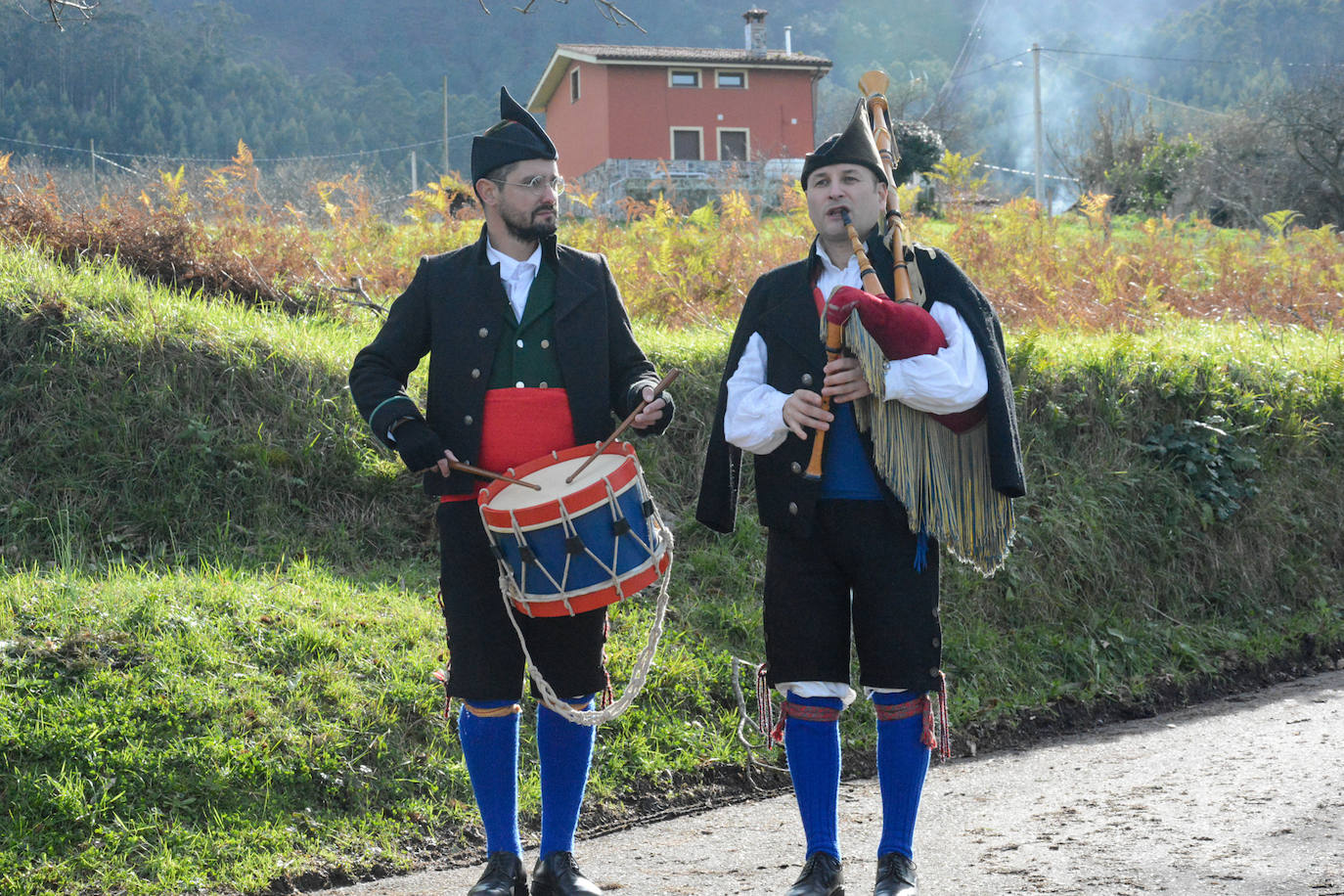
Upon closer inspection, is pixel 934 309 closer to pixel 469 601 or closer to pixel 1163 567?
pixel 469 601

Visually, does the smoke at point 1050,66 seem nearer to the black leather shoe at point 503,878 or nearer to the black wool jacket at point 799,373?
the black wool jacket at point 799,373

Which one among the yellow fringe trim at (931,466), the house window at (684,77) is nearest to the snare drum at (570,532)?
the yellow fringe trim at (931,466)

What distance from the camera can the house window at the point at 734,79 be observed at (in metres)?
35.8

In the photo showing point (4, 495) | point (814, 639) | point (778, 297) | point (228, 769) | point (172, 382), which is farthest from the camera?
point (172, 382)

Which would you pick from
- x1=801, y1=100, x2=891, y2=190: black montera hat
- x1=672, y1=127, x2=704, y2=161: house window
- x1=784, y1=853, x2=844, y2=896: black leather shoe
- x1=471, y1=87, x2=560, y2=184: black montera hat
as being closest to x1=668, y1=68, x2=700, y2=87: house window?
x1=672, y1=127, x2=704, y2=161: house window

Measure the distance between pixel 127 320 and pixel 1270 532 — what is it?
6.68 m

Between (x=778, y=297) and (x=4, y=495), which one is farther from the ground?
(x=778, y=297)

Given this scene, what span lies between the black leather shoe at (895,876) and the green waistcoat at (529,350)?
1.65m

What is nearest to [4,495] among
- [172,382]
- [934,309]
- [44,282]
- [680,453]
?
[172,382]

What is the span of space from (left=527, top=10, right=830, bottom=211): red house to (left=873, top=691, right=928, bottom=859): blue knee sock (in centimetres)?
2991

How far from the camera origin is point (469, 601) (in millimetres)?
3709

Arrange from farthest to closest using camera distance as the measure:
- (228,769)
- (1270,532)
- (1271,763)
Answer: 1. (1270,532)
2. (1271,763)
3. (228,769)

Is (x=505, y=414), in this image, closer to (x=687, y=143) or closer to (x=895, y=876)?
(x=895, y=876)

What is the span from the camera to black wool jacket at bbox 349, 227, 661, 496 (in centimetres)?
374
